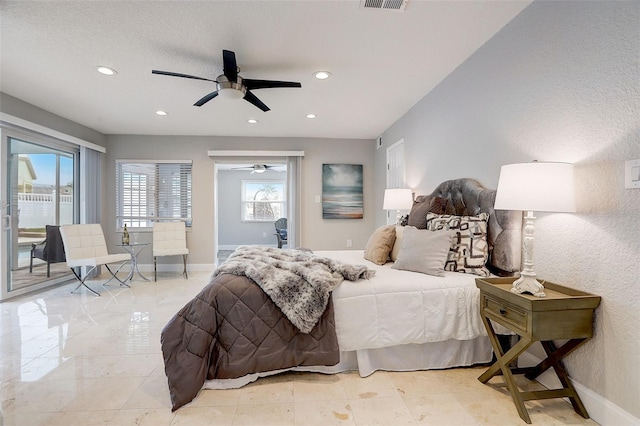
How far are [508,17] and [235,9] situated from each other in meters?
1.86

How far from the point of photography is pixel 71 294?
3.91 m

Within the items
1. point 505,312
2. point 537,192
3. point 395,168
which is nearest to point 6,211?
point 395,168

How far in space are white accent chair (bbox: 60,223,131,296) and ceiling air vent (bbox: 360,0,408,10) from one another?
4.20 meters

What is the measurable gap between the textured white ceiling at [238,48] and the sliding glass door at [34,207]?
0.67m

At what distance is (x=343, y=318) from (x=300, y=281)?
0.36m

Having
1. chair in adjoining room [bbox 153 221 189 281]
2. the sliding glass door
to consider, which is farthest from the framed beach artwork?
the sliding glass door

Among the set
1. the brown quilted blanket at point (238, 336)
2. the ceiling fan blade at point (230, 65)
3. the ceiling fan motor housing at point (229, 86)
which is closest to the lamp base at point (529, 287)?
the brown quilted blanket at point (238, 336)

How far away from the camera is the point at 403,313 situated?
1.97 meters

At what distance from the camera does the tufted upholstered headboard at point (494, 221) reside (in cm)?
205

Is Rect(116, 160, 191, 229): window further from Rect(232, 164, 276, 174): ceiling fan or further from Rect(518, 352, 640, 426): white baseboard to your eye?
Rect(518, 352, 640, 426): white baseboard

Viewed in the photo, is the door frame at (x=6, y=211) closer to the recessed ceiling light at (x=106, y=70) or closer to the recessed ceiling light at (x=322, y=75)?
the recessed ceiling light at (x=106, y=70)

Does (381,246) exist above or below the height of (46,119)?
below

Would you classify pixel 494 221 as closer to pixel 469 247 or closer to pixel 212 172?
pixel 469 247

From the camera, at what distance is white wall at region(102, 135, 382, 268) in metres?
5.35
